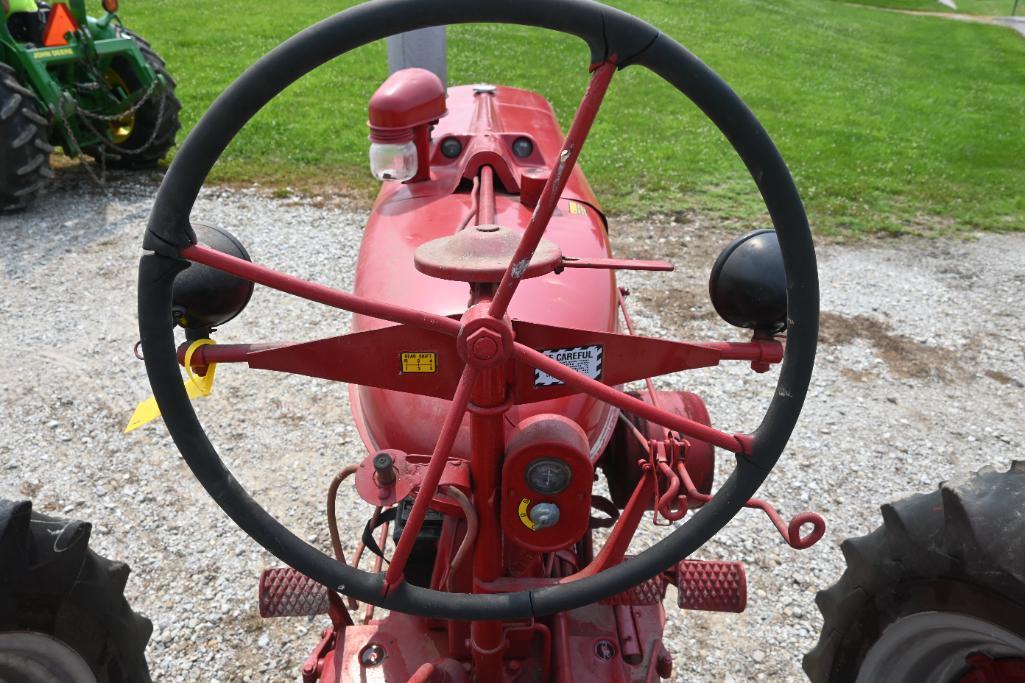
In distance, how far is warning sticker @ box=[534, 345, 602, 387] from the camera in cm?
114

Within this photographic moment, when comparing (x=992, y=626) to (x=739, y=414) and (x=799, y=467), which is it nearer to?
(x=799, y=467)

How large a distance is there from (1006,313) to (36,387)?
16.3 feet

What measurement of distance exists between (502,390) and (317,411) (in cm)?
234

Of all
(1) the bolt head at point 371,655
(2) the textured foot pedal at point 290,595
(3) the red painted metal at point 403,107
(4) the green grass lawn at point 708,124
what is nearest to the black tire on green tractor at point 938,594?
(1) the bolt head at point 371,655

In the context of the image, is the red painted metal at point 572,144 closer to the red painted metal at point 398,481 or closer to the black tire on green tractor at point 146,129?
the red painted metal at point 398,481

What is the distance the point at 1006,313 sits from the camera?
443 centimetres

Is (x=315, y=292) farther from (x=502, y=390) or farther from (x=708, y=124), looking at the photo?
(x=708, y=124)

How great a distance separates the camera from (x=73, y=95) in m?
5.69

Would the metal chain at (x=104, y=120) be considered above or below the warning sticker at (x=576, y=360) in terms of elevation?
below

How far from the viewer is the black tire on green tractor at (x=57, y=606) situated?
4.35ft

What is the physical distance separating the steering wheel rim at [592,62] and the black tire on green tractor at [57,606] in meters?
0.51

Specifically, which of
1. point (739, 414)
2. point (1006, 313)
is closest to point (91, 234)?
point (739, 414)

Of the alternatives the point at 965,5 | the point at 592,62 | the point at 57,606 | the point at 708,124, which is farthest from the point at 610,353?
the point at 965,5

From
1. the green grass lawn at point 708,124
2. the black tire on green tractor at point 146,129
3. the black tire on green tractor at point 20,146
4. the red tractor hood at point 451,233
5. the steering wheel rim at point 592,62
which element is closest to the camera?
the steering wheel rim at point 592,62
